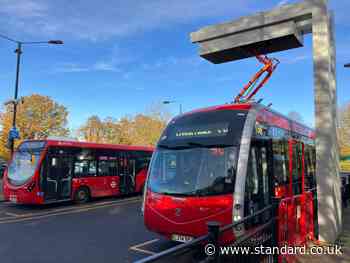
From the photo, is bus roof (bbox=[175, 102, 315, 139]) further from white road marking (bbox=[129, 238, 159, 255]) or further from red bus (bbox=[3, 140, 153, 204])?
red bus (bbox=[3, 140, 153, 204])

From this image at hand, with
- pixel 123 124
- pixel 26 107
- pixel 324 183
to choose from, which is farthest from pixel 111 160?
pixel 123 124

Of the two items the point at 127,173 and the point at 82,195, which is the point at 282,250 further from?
the point at 127,173

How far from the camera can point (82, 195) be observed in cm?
1480

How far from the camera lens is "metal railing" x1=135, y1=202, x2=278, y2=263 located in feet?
9.36

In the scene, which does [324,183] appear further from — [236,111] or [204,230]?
[204,230]

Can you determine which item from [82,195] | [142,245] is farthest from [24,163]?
[142,245]

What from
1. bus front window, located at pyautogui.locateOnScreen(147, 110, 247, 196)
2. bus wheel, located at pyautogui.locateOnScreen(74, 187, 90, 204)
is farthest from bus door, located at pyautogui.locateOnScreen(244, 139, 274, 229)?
bus wheel, located at pyautogui.locateOnScreen(74, 187, 90, 204)

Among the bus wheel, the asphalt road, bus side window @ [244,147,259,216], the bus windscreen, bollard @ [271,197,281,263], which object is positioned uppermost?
the bus windscreen

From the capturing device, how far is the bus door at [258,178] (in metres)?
6.10

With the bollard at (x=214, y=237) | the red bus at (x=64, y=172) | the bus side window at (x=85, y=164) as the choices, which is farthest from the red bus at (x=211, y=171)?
the bus side window at (x=85, y=164)

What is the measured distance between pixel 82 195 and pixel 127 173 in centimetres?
341

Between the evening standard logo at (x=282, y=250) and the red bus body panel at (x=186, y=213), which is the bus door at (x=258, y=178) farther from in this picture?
the evening standard logo at (x=282, y=250)

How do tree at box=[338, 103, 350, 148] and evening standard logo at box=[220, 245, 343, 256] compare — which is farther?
tree at box=[338, 103, 350, 148]

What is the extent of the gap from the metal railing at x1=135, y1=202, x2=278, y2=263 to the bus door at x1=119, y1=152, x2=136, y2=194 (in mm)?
12784
